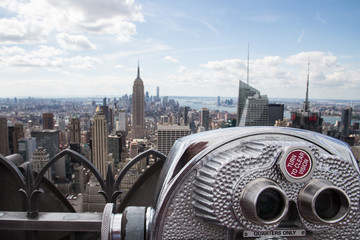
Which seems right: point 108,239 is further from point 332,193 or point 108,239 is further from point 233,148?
point 332,193

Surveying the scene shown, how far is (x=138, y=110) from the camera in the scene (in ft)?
289

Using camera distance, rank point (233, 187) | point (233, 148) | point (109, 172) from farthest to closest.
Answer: point (109, 172) < point (233, 148) < point (233, 187)

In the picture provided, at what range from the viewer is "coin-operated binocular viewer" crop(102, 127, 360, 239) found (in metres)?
0.99

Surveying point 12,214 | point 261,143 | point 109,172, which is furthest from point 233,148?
point 12,214

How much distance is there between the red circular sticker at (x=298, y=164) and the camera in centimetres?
100

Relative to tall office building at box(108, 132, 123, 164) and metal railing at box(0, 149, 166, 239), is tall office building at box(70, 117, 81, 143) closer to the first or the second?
tall office building at box(108, 132, 123, 164)

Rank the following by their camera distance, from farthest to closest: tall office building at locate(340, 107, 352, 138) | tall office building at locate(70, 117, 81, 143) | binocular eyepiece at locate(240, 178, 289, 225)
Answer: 1. tall office building at locate(70, 117, 81, 143)
2. tall office building at locate(340, 107, 352, 138)
3. binocular eyepiece at locate(240, 178, 289, 225)

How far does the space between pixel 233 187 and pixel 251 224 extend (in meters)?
0.15

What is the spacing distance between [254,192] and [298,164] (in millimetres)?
191

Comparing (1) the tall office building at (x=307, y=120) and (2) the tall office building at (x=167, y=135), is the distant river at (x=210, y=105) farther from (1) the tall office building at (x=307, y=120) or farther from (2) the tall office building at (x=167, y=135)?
(2) the tall office building at (x=167, y=135)

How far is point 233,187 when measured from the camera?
98 cm

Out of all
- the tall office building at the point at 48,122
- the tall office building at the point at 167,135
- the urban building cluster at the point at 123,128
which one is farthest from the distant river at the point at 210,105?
the tall office building at the point at 48,122

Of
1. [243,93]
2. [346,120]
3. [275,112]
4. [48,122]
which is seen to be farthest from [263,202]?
[48,122]

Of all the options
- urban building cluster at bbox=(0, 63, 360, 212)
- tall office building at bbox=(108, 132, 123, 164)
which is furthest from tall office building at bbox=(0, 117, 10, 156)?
tall office building at bbox=(108, 132, 123, 164)
